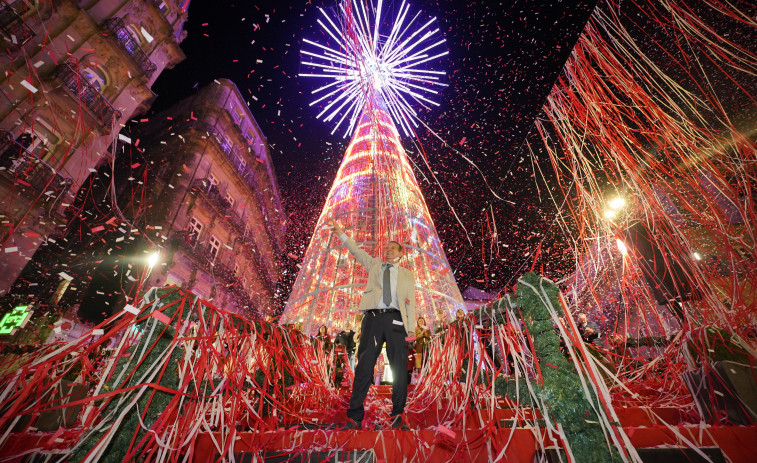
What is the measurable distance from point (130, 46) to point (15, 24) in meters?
5.49

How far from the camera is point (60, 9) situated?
11.4 m

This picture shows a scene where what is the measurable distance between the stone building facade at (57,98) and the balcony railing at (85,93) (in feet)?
0.11

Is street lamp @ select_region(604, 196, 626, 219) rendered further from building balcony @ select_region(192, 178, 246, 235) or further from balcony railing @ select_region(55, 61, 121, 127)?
building balcony @ select_region(192, 178, 246, 235)

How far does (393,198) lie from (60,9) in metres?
15.1

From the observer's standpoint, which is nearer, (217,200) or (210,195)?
(210,195)

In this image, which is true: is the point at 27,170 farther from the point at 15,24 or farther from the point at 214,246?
the point at 214,246

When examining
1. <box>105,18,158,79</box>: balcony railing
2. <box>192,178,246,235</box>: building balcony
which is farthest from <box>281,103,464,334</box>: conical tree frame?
<box>105,18,158,79</box>: balcony railing

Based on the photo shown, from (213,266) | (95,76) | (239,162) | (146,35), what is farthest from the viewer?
(239,162)

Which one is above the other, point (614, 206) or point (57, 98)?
point (57, 98)

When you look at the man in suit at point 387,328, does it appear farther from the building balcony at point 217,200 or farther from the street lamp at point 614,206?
the building balcony at point 217,200

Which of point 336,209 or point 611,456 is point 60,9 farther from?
point 611,456

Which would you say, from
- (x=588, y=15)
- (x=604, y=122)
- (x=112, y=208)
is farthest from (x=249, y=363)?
(x=112, y=208)

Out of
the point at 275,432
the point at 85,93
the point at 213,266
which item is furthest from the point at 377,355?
the point at 213,266

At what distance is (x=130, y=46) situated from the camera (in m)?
14.3
